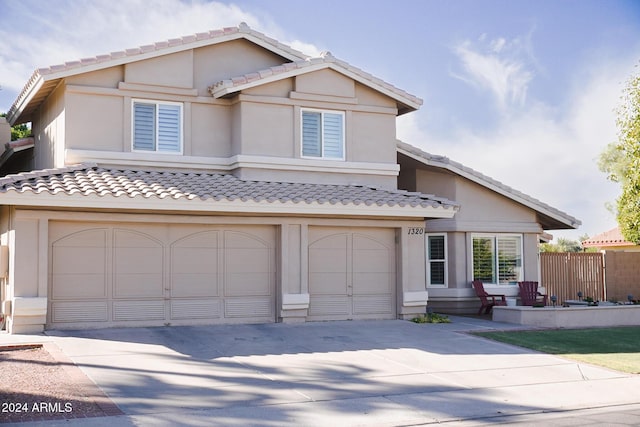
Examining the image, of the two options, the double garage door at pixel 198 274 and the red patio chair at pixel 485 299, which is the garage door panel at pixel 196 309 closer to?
the double garage door at pixel 198 274

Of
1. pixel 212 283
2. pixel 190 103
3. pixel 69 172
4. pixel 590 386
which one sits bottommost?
pixel 590 386

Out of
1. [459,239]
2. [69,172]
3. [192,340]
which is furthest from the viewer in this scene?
[459,239]

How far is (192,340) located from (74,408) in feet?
17.3

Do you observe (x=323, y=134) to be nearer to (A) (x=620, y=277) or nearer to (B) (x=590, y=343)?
(B) (x=590, y=343)

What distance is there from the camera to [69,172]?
16484 mm

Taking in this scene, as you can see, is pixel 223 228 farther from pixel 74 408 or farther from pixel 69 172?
pixel 74 408

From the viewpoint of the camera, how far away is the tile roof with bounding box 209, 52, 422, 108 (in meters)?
18.0

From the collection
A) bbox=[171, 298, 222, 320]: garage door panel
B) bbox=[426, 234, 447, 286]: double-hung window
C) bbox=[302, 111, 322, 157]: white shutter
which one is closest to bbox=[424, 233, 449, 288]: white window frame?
bbox=[426, 234, 447, 286]: double-hung window

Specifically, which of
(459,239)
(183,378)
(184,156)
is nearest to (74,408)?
(183,378)

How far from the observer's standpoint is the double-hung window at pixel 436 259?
21.9 meters

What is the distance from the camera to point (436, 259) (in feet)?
72.5

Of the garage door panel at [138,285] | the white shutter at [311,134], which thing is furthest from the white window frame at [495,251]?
the garage door panel at [138,285]

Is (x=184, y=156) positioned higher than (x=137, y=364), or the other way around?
(x=184, y=156)

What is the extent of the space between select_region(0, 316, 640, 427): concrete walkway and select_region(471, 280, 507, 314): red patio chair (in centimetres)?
506
